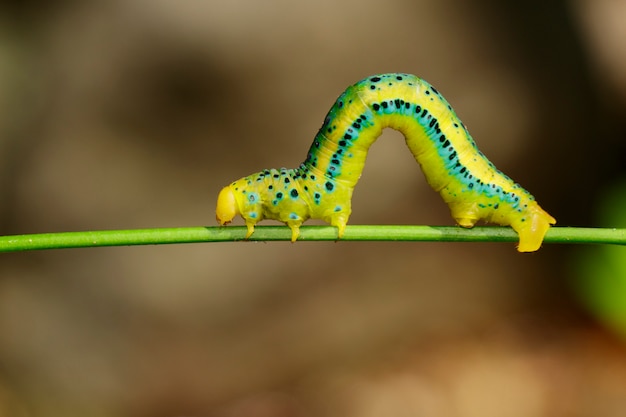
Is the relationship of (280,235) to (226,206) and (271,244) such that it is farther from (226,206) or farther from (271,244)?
(271,244)

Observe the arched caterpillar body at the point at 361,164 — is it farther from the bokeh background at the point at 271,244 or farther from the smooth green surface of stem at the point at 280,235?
the bokeh background at the point at 271,244

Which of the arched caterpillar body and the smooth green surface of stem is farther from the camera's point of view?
the arched caterpillar body

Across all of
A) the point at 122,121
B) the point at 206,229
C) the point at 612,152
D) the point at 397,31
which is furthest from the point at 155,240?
the point at 612,152

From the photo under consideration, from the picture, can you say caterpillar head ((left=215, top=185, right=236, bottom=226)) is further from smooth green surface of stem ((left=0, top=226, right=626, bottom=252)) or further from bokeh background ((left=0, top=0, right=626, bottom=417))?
bokeh background ((left=0, top=0, right=626, bottom=417))

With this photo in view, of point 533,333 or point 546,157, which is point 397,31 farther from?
point 533,333

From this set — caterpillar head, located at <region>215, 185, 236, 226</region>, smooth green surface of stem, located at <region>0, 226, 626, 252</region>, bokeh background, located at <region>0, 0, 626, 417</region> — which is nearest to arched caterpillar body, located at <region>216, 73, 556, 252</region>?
caterpillar head, located at <region>215, 185, 236, 226</region>

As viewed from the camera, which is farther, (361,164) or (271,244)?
(271,244)

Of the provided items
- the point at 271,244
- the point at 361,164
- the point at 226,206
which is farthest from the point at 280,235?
the point at 271,244
